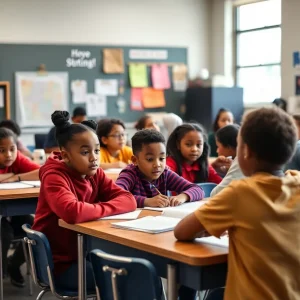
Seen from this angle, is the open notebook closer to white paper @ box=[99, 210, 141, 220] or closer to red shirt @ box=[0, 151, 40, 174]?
red shirt @ box=[0, 151, 40, 174]

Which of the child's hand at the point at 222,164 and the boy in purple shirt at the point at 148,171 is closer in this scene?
the boy in purple shirt at the point at 148,171

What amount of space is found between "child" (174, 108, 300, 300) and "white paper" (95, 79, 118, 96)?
641 centimetres

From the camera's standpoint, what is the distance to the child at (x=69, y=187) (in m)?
2.69

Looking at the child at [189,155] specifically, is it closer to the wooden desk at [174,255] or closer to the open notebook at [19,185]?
the open notebook at [19,185]

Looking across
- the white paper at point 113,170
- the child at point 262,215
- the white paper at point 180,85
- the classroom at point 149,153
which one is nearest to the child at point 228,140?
the classroom at point 149,153

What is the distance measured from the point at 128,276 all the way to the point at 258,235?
0.46 meters

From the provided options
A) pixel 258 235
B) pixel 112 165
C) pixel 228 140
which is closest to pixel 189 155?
pixel 228 140

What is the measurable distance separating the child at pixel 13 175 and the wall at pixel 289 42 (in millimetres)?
4565

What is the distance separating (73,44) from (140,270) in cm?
636

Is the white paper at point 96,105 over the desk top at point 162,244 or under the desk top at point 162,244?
over

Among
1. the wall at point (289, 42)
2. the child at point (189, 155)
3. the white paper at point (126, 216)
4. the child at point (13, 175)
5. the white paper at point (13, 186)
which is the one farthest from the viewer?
the wall at point (289, 42)

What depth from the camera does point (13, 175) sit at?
4.04 m

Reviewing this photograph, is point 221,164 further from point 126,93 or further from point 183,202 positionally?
point 126,93

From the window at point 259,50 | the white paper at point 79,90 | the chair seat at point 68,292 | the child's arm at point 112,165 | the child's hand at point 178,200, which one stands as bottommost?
the chair seat at point 68,292
